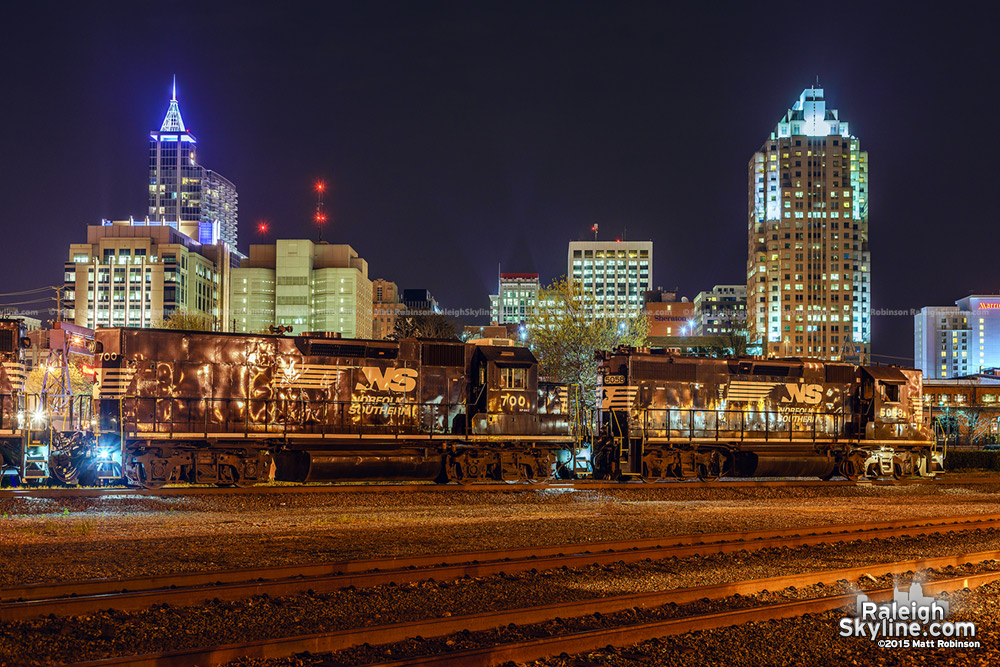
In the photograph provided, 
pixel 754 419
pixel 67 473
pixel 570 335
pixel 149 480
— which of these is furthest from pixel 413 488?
pixel 570 335

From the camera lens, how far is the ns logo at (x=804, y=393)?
2445cm

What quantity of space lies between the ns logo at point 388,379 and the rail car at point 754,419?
217 inches

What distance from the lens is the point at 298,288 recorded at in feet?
470

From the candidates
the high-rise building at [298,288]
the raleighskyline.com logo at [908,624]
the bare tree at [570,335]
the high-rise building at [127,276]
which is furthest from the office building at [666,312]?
the raleighskyline.com logo at [908,624]

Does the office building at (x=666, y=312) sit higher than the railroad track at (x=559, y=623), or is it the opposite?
the office building at (x=666, y=312)

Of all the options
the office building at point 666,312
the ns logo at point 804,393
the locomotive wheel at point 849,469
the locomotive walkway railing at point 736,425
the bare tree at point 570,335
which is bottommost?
the locomotive wheel at point 849,469

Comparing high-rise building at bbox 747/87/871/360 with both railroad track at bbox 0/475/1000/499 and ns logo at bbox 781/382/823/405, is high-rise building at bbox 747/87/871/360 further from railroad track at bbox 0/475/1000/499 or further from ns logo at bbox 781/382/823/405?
railroad track at bbox 0/475/1000/499

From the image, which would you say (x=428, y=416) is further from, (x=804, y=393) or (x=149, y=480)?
(x=804, y=393)

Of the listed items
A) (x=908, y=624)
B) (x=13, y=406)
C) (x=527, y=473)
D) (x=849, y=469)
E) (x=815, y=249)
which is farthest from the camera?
(x=815, y=249)

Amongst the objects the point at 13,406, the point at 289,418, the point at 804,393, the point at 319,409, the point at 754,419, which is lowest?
the point at 754,419

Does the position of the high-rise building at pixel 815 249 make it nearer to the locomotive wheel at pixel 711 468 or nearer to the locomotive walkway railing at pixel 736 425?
the locomotive walkway railing at pixel 736 425

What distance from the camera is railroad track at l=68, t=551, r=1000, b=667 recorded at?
6086 mm

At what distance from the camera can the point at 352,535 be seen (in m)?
12.1

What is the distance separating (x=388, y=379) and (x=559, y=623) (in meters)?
13.7
